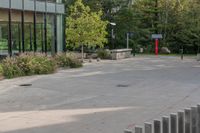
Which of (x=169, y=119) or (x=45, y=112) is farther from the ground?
(x=169, y=119)

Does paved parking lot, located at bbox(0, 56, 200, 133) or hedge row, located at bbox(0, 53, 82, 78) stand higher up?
hedge row, located at bbox(0, 53, 82, 78)

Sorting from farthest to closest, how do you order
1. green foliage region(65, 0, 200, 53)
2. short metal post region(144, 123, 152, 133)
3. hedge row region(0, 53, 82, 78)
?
green foliage region(65, 0, 200, 53) < hedge row region(0, 53, 82, 78) < short metal post region(144, 123, 152, 133)

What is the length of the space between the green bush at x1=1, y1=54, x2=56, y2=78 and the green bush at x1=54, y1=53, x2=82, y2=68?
2.37m

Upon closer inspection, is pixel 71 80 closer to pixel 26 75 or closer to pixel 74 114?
pixel 26 75

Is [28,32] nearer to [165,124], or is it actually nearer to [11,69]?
[11,69]

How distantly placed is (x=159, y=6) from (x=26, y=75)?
30.9m

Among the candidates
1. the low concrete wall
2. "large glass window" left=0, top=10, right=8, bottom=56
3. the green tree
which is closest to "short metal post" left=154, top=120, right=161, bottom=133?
"large glass window" left=0, top=10, right=8, bottom=56

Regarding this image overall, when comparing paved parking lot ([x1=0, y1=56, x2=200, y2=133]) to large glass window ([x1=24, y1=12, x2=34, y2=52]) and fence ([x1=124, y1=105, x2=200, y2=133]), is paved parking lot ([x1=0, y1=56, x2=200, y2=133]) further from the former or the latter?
large glass window ([x1=24, y1=12, x2=34, y2=52])

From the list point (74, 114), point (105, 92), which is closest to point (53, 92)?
point (105, 92)

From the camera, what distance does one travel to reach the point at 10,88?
16531 mm

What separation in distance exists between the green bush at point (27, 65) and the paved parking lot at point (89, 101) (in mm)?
839

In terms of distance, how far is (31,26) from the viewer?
30.0 metres

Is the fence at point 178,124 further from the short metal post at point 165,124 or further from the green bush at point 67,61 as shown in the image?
the green bush at point 67,61

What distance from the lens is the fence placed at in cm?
497
